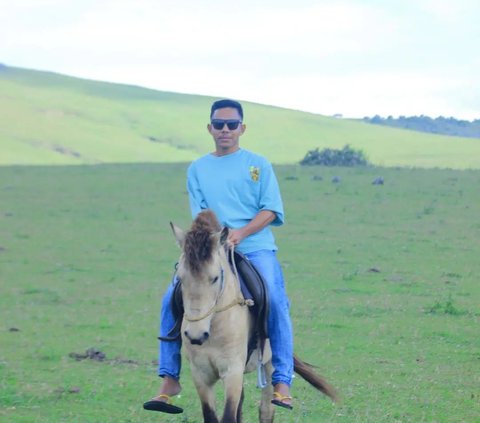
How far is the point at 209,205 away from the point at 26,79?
8162cm

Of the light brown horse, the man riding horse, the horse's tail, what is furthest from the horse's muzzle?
the horse's tail

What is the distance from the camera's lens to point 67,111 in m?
72.1

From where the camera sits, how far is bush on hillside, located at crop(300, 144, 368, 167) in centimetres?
4050

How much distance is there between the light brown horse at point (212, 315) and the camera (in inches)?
276

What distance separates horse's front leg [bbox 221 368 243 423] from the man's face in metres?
Answer: 1.59

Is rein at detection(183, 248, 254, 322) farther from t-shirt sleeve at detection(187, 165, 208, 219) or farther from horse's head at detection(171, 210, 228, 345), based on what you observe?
t-shirt sleeve at detection(187, 165, 208, 219)

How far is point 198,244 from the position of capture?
7.01 metres

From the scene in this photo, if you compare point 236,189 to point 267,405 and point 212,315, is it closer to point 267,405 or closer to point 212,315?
point 212,315

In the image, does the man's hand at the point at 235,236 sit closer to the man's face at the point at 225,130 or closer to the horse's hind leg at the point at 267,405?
the man's face at the point at 225,130

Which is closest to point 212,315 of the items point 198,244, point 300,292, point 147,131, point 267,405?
point 198,244

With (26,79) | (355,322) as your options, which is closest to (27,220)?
(355,322)

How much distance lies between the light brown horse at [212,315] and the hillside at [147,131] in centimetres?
4704

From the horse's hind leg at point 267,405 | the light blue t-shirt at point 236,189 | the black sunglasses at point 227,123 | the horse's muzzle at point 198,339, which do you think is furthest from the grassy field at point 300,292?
the black sunglasses at point 227,123

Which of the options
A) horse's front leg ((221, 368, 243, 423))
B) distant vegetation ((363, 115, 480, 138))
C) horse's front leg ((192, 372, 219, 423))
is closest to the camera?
horse's front leg ((221, 368, 243, 423))
